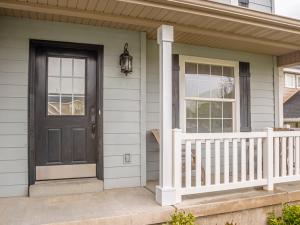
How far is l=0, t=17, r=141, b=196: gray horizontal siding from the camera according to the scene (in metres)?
3.33

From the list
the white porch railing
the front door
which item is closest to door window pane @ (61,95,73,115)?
the front door

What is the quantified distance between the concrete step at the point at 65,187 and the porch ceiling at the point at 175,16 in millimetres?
2113

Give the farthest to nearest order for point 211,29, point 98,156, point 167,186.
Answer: point 98,156 → point 211,29 → point 167,186

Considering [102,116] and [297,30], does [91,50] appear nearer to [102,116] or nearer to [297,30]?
[102,116]

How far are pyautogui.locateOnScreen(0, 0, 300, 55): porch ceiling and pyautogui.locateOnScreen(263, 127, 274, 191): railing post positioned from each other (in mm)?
1332

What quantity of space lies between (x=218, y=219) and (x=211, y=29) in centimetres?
234

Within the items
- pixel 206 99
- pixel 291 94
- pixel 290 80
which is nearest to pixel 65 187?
pixel 206 99

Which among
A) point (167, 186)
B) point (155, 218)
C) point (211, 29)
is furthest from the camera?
point (211, 29)

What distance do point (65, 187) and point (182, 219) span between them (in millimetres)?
1665

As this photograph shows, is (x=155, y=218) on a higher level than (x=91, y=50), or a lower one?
lower

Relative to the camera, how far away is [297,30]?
11.7ft

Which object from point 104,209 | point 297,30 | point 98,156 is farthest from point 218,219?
point 297,30

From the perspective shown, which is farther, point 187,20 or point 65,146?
point 65,146

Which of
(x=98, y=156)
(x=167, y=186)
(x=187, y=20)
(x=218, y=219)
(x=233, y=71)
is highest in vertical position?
(x=187, y=20)
